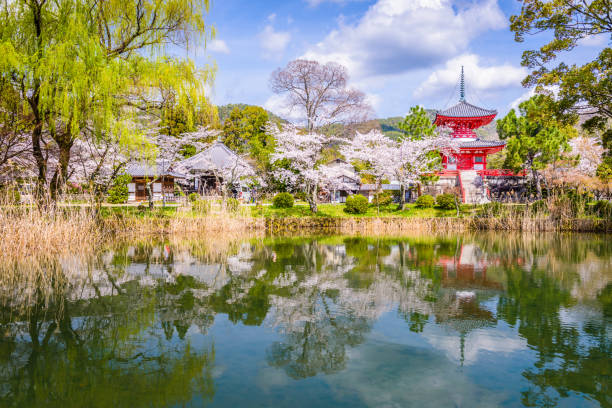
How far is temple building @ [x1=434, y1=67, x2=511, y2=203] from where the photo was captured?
84.0ft

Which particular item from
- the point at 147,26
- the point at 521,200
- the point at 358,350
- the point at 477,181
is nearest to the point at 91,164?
the point at 147,26

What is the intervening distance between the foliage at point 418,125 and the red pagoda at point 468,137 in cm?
315

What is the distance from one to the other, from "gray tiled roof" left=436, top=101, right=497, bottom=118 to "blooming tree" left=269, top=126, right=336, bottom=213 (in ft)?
34.4

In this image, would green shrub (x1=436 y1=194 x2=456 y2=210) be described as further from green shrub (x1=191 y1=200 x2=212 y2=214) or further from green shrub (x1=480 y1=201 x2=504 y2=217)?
green shrub (x1=191 y1=200 x2=212 y2=214)

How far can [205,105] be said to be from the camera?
401 inches

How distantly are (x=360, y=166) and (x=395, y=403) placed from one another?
23.4m

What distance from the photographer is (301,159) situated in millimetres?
21141

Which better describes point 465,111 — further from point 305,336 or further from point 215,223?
point 305,336

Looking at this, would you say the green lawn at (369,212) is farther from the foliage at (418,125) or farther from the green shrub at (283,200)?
the foliage at (418,125)

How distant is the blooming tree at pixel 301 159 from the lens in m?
20.7

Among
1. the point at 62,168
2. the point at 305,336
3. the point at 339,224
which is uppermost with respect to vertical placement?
the point at 62,168

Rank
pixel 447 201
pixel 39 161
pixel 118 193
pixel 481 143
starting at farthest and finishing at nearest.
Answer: pixel 481 143 < pixel 118 193 < pixel 447 201 < pixel 39 161

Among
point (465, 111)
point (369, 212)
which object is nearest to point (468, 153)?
point (465, 111)

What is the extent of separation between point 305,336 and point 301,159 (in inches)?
677
